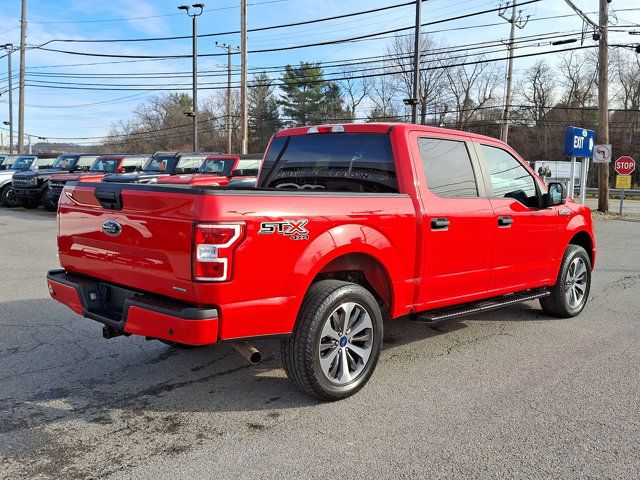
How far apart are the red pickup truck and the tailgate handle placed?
0.01m

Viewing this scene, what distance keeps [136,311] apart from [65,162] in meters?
19.5

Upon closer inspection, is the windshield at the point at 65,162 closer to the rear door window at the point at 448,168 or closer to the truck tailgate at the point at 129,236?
the truck tailgate at the point at 129,236

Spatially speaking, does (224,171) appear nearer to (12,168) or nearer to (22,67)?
(12,168)

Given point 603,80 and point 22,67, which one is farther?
point 22,67

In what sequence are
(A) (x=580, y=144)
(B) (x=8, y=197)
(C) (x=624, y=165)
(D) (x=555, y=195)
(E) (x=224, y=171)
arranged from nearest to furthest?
(D) (x=555, y=195), (E) (x=224, y=171), (B) (x=8, y=197), (A) (x=580, y=144), (C) (x=624, y=165)

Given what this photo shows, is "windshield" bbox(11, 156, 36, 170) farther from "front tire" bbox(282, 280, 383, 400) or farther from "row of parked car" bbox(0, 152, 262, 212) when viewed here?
"front tire" bbox(282, 280, 383, 400)

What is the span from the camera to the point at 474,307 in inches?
200

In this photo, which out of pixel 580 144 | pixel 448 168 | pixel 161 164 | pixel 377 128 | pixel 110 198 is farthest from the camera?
pixel 580 144

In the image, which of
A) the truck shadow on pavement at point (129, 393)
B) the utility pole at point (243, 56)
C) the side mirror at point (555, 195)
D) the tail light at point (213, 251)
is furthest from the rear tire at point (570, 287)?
the utility pole at point (243, 56)

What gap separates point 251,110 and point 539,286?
65.4m

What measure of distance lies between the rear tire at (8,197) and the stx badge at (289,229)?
19.1 m

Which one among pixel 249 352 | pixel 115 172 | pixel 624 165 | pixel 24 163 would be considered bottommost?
pixel 249 352

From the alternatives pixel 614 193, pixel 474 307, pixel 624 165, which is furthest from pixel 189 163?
pixel 614 193

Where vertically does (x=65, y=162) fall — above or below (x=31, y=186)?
above
